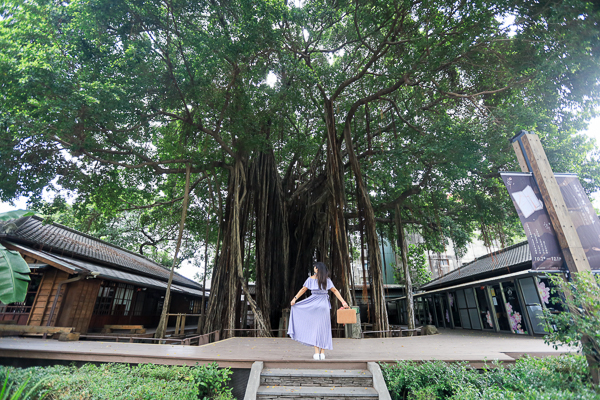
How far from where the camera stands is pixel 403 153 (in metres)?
5.93

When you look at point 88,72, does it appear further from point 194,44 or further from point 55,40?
point 194,44

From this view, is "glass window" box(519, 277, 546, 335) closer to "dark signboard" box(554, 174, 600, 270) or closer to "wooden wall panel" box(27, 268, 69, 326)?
"dark signboard" box(554, 174, 600, 270)

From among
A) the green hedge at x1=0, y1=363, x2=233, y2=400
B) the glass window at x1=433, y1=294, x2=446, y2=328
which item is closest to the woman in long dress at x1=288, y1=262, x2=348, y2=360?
the green hedge at x1=0, y1=363, x2=233, y2=400

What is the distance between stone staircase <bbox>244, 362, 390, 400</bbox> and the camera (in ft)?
7.73

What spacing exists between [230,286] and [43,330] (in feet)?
10.9

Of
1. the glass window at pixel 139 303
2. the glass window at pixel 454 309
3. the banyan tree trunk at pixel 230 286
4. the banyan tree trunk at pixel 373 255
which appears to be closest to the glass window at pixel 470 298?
the glass window at pixel 454 309

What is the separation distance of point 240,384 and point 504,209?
6.89m

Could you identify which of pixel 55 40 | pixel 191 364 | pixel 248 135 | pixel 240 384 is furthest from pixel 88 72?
pixel 240 384

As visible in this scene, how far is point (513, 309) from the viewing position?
20.5ft

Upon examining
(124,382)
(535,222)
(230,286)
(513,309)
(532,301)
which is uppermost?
(535,222)

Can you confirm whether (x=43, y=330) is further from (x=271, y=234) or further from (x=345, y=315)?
(x=345, y=315)

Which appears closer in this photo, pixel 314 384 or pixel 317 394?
pixel 317 394

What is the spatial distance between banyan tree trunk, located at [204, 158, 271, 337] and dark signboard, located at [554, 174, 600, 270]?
15.4ft

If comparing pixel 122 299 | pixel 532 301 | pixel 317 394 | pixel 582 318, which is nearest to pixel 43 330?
pixel 122 299
